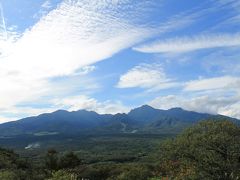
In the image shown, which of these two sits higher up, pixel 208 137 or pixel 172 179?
pixel 208 137

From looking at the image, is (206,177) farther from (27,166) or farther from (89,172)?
(27,166)

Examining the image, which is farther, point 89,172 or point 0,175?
point 89,172

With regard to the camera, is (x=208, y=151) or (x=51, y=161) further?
(x=51, y=161)

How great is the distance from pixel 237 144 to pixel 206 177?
11.9ft

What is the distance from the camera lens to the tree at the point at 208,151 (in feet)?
96.6

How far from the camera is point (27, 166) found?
76.2 meters

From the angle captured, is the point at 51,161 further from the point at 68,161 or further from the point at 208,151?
the point at 208,151

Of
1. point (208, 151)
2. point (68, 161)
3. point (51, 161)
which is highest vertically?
point (208, 151)

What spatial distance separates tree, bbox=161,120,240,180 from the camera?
2945 cm

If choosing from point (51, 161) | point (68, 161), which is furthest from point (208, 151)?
point (51, 161)

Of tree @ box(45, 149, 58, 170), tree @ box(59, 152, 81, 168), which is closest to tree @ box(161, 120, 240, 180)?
tree @ box(59, 152, 81, 168)

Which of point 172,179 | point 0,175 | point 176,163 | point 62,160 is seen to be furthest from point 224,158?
A: point 62,160

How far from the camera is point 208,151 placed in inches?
1188

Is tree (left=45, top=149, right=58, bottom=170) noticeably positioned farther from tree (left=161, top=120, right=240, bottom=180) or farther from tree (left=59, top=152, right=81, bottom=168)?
tree (left=161, top=120, right=240, bottom=180)
